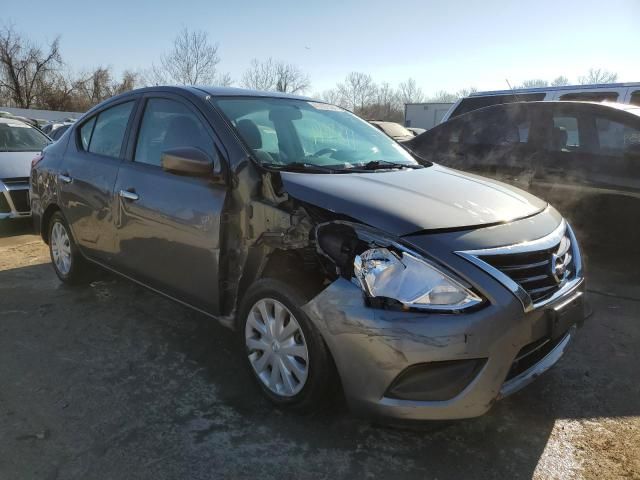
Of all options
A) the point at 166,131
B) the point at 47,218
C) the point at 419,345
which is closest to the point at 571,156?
the point at 419,345

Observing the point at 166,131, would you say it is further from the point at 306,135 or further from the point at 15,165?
the point at 15,165

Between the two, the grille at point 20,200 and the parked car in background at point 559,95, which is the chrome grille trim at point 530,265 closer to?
the parked car in background at point 559,95

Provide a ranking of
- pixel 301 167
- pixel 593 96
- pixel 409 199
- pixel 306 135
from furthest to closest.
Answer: pixel 593 96 → pixel 306 135 → pixel 301 167 → pixel 409 199

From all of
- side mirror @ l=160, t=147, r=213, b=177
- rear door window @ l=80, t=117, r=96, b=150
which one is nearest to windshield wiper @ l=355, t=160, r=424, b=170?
side mirror @ l=160, t=147, r=213, b=177

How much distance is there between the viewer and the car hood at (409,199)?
2332mm

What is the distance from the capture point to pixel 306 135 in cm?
341

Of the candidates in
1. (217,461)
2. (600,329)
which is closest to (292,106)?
(217,461)

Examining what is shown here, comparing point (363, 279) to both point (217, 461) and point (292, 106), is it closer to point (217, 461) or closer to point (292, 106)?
point (217, 461)

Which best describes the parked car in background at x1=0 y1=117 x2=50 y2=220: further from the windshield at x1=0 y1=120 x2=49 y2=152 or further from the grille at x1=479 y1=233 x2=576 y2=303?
the grille at x1=479 y1=233 x2=576 y2=303

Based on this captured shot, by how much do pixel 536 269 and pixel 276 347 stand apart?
1.32m

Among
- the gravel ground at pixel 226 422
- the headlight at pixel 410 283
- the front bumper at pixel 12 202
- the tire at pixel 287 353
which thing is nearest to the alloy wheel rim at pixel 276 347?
the tire at pixel 287 353

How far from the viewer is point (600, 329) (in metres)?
3.71

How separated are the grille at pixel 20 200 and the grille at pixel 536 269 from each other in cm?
650

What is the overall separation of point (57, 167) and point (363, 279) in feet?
11.1
